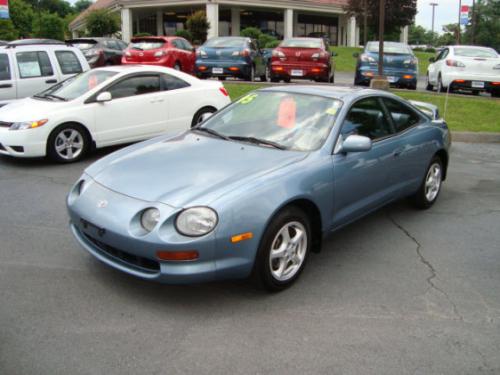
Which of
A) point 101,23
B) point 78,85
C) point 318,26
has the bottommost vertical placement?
point 78,85

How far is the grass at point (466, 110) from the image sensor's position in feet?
37.0

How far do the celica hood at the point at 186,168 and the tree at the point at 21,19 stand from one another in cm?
4148

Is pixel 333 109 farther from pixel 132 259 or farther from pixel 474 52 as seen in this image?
pixel 474 52

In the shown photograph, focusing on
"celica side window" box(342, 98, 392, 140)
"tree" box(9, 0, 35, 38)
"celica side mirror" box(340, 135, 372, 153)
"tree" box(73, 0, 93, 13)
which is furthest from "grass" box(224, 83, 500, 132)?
"tree" box(73, 0, 93, 13)

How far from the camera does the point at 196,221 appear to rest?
3.62 meters

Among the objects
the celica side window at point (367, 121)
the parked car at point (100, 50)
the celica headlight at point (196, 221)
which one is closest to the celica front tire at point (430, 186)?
the celica side window at point (367, 121)

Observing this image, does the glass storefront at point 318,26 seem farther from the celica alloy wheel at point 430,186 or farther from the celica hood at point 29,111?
the celica alloy wheel at point 430,186

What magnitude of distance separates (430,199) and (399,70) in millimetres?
10926

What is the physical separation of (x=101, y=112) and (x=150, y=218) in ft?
16.4

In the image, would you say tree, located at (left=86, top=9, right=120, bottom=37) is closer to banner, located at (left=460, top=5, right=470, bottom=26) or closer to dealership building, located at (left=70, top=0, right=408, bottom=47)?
dealership building, located at (left=70, top=0, right=408, bottom=47)

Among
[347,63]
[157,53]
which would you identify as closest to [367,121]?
[157,53]

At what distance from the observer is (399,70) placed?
645 inches

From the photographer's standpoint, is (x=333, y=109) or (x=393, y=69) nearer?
(x=333, y=109)

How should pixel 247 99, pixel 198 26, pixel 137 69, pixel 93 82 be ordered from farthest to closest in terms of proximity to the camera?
pixel 198 26
pixel 137 69
pixel 93 82
pixel 247 99
